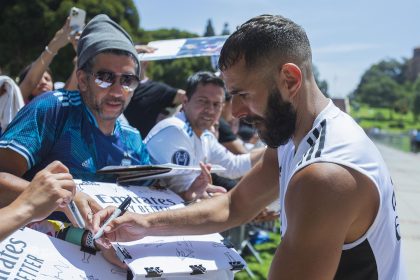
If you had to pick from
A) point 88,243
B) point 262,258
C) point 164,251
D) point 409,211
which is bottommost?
point 409,211

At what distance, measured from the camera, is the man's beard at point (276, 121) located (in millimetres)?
1683

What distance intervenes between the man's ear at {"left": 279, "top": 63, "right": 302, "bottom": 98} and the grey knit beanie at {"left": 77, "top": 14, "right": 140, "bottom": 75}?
3.32ft

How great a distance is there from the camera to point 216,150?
3914mm

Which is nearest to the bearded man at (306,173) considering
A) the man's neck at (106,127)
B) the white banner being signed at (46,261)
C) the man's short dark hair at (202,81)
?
the white banner being signed at (46,261)

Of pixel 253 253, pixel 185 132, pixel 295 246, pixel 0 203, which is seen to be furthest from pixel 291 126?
pixel 253 253

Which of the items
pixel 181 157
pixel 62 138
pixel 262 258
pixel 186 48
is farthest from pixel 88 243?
pixel 262 258

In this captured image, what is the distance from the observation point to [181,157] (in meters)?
3.18

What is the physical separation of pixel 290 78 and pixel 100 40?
1.09m

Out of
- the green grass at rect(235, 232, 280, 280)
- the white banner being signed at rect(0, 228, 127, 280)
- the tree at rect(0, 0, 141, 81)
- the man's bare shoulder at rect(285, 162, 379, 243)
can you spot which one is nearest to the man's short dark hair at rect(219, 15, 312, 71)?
the man's bare shoulder at rect(285, 162, 379, 243)

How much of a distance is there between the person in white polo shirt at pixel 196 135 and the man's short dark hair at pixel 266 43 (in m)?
1.42

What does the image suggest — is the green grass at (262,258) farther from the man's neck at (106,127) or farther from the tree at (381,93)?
the tree at (381,93)

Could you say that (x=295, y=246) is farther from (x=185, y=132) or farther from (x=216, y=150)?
(x=216, y=150)

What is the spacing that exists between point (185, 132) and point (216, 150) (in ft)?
2.01

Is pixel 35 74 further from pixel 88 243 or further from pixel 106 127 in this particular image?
pixel 88 243
